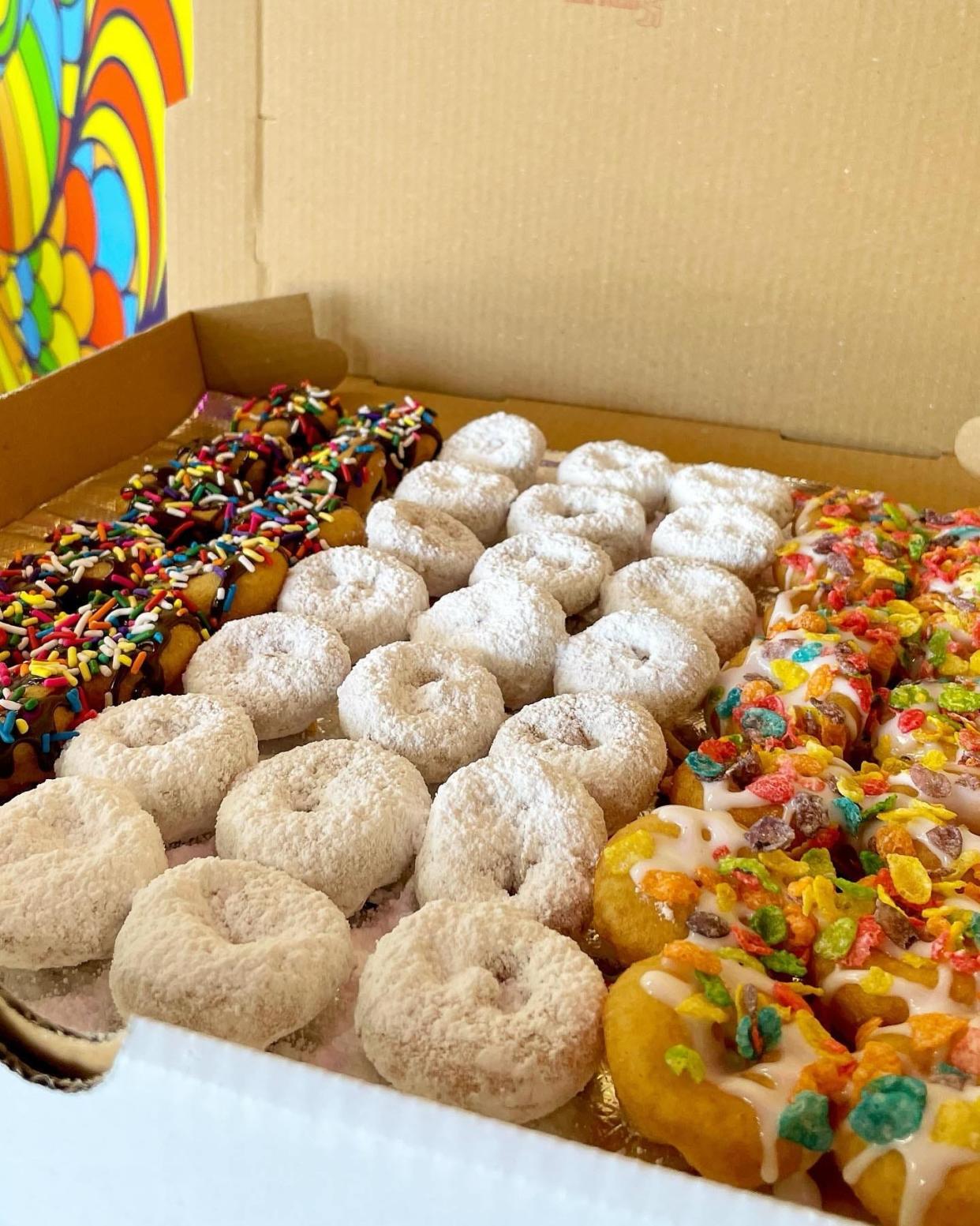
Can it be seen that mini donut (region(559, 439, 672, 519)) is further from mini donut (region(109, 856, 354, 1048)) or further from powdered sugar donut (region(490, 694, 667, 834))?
mini donut (region(109, 856, 354, 1048))

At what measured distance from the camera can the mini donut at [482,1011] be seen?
35.3 inches

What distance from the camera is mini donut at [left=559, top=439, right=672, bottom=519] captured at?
6.11 feet

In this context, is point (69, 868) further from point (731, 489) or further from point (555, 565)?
point (731, 489)

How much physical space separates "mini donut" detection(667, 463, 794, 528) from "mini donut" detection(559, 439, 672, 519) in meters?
0.03

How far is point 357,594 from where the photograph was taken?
153 centimetres

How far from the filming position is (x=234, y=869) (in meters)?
1.05

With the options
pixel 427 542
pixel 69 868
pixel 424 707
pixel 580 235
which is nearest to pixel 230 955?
pixel 69 868

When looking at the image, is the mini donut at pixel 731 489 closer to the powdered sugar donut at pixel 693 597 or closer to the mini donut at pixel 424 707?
the powdered sugar donut at pixel 693 597

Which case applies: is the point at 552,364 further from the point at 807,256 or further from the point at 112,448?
the point at 112,448

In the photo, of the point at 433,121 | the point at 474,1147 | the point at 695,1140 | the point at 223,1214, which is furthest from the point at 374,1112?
the point at 433,121

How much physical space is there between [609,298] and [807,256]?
1.11ft

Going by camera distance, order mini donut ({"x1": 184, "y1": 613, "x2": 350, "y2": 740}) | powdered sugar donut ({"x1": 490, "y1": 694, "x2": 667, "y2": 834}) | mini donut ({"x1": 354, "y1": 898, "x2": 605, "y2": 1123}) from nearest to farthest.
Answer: mini donut ({"x1": 354, "y1": 898, "x2": 605, "y2": 1123}) → powdered sugar donut ({"x1": 490, "y1": 694, "x2": 667, "y2": 834}) → mini donut ({"x1": 184, "y1": 613, "x2": 350, "y2": 740})

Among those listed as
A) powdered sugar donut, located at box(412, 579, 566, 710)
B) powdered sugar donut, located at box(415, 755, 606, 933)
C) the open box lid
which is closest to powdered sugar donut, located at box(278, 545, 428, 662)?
powdered sugar donut, located at box(412, 579, 566, 710)

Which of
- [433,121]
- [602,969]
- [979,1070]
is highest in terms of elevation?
[433,121]
